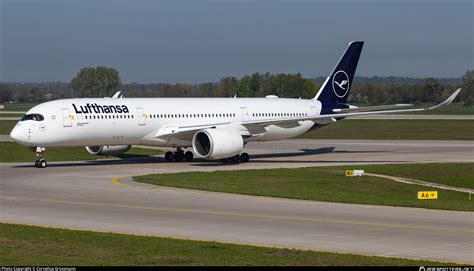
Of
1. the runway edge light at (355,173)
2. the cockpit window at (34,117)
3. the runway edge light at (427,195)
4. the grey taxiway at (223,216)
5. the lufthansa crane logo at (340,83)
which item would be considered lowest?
the runway edge light at (427,195)

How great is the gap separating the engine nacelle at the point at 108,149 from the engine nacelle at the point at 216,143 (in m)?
→ 6.05

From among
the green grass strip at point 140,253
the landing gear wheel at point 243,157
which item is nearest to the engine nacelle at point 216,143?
the landing gear wheel at point 243,157

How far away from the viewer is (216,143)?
5147 cm

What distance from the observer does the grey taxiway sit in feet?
80.6

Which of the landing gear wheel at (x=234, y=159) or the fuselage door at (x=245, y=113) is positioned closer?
the landing gear wheel at (x=234, y=159)

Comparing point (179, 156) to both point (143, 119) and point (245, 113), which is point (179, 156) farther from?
point (245, 113)

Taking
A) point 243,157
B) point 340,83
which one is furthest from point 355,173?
point 340,83

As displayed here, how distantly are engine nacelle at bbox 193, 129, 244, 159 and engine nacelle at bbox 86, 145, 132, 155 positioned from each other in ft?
19.8

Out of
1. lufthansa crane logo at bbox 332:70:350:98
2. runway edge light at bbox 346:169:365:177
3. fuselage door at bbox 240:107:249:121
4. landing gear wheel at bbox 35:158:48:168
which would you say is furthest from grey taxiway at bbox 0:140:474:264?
lufthansa crane logo at bbox 332:70:350:98

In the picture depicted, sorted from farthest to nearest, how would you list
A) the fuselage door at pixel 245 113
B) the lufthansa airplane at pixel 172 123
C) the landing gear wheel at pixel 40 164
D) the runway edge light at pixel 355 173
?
the fuselage door at pixel 245 113, the landing gear wheel at pixel 40 164, the lufthansa airplane at pixel 172 123, the runway edge light at pixel 355 173

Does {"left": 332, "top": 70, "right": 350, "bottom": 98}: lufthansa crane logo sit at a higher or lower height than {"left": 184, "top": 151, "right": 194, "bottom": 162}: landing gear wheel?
higher

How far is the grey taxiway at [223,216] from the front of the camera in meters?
24.6

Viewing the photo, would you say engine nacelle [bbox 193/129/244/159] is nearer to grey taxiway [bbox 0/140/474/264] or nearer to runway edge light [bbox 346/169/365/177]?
grey taxiway [bbox 0/140/474/264]

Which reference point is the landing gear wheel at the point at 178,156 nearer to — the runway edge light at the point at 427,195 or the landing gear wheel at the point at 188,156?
the landing gear wheel at the point at 188,156
